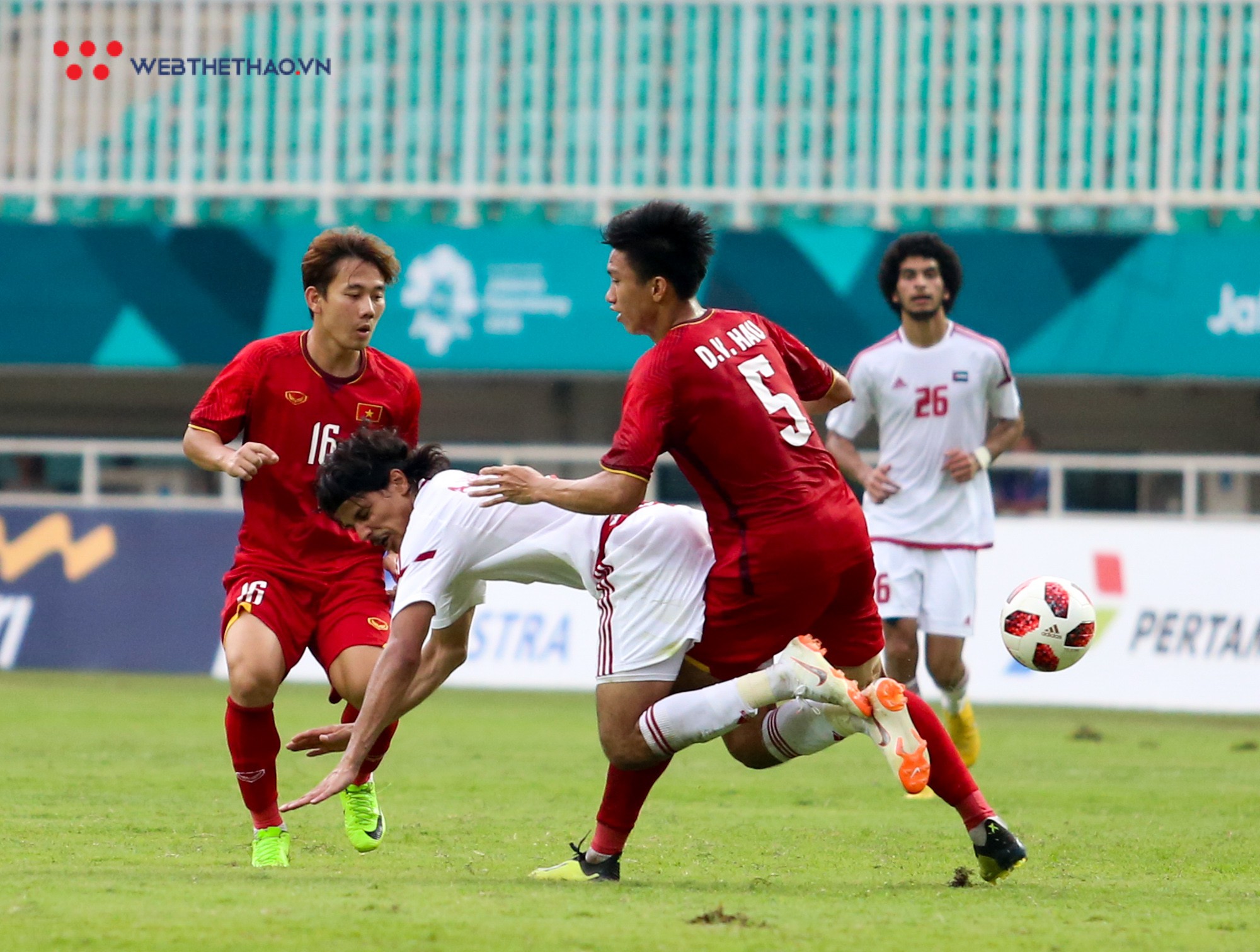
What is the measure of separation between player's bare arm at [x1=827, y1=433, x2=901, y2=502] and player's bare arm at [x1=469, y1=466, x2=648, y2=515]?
387cm

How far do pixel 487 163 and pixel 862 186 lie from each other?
172 inches

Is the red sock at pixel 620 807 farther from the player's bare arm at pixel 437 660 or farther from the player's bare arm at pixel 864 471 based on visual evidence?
the player's bare arm at pixel 864 471

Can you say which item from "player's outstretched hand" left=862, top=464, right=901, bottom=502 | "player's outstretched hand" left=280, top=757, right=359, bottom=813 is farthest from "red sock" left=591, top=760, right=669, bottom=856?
"player's outstretched hand" left=862, top=464, right=901, bottom=502

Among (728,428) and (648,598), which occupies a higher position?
(728,428)

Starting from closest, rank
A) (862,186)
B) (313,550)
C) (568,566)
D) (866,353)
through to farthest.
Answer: (568,566), (313,550), (866,353), (862,186)

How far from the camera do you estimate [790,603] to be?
593 cm

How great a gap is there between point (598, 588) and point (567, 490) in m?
0.60

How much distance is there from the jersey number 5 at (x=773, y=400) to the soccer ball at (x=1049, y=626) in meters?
1.49

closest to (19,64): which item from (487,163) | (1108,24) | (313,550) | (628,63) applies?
(487,163)

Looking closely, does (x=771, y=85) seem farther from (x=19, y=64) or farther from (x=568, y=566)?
(x=568, y=566)

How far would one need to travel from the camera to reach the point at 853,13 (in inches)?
854

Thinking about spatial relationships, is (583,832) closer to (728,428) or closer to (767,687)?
(767,687)

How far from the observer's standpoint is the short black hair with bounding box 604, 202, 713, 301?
5.93m

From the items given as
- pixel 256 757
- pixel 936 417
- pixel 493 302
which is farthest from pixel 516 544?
→ pixel 493 302
